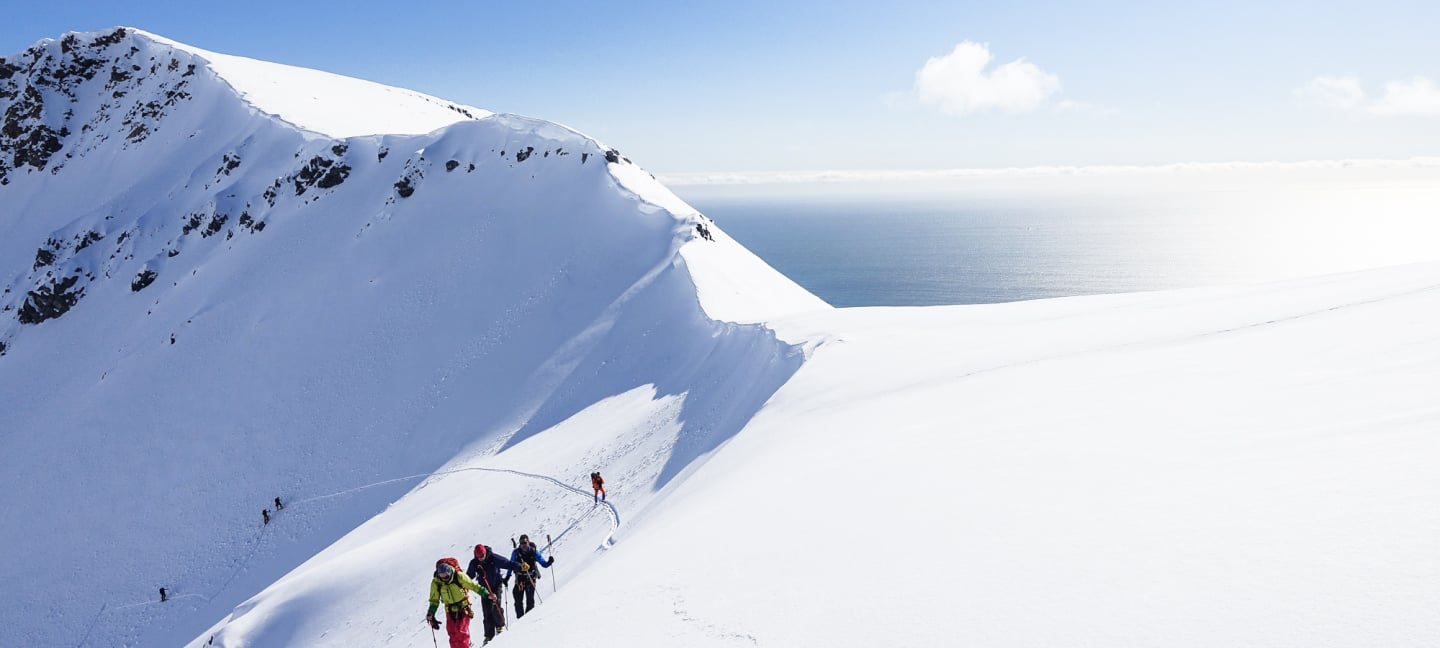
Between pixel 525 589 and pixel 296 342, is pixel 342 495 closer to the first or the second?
pixel 296 342

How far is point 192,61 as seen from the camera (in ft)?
282

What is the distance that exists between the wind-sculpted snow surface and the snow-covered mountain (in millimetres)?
293

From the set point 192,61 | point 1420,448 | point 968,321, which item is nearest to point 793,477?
point 1420,448

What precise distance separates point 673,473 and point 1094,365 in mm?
13727

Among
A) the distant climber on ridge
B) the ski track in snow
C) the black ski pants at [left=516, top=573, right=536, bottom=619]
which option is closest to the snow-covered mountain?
the ski track in snow

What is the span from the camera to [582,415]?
34.8 meters

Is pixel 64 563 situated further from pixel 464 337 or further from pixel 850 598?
pixel 850 598

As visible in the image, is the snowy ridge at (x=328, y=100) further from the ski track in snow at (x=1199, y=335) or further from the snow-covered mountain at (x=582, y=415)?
the ski track in snow at (x=1199, y=335)

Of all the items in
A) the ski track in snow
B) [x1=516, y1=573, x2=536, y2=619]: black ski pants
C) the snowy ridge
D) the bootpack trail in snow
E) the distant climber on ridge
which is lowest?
the bootpack trail in snow

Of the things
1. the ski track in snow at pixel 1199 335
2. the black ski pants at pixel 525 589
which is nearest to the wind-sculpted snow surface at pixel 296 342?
the ski track in snow at pixel 1199 335

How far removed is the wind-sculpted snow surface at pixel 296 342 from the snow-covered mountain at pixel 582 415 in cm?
29

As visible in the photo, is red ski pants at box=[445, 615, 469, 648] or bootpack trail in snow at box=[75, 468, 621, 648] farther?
bootpack trail in snow at box=[75, 468, 621, 648]

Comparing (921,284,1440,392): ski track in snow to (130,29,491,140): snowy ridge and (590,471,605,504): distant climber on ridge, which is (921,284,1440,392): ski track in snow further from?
(130,29,491,140): snowy ridge

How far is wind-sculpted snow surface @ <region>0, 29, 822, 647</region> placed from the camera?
113 feet
